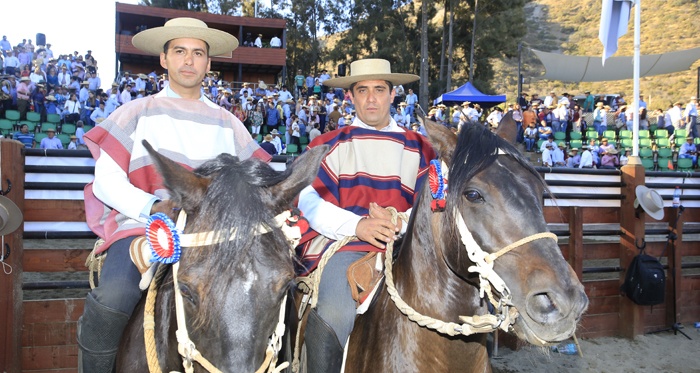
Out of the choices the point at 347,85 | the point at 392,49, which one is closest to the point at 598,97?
the point at 392,49

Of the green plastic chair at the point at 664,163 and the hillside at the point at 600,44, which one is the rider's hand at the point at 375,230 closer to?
the green plastic chair at the point at 664,163

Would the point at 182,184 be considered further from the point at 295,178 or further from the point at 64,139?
the point at 64,139

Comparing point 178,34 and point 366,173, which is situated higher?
point 178,34

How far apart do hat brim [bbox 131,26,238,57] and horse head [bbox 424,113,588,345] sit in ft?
4.48

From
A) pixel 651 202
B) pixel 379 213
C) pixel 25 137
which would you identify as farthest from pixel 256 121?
pixel 379 213

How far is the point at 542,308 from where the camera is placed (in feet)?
4.93

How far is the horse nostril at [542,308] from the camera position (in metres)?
1.48

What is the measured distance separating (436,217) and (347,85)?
152cm

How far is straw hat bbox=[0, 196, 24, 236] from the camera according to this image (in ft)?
11.1

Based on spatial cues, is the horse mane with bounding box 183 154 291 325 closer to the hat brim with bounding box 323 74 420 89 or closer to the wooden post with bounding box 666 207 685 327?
the hat brim with bounding box 323 74 420 89

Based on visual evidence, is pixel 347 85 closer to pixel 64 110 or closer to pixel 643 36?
pixel 64 110

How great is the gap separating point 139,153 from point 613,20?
754 centimetres

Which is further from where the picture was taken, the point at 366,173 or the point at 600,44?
the point at 600,44

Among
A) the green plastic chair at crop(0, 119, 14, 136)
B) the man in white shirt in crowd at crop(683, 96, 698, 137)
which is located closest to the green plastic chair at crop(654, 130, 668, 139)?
the man in white shirt in crowd at crop(683, 96, 698, 137)
